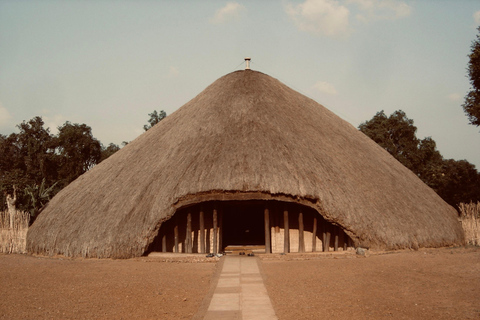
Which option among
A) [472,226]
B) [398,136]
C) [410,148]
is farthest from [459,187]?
[472,226]

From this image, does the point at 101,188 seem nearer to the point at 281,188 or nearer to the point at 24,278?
the point at 24,278

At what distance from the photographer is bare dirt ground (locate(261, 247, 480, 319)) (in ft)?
19.8

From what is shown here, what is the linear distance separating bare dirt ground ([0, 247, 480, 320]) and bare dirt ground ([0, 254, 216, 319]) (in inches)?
0.7

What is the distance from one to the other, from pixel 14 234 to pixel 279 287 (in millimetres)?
11745

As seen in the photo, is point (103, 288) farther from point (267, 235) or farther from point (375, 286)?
point (267, 235)

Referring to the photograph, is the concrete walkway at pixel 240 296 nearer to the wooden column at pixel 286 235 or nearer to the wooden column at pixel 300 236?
the wooden column at pixel 286 235

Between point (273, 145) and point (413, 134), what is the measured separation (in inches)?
992

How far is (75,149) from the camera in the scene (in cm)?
3916

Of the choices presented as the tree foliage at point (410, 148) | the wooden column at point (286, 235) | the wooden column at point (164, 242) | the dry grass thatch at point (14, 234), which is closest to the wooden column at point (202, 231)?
the wooden column at point (164, 242)

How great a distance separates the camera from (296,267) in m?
10.1

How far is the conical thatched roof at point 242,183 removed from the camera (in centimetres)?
1180

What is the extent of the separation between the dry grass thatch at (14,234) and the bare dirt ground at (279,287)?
2715mm

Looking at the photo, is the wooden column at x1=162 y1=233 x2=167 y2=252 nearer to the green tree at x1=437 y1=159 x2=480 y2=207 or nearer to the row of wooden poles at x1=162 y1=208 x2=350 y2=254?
the row of wooden poles at x1=162 y1=208 x2=350 y2=254

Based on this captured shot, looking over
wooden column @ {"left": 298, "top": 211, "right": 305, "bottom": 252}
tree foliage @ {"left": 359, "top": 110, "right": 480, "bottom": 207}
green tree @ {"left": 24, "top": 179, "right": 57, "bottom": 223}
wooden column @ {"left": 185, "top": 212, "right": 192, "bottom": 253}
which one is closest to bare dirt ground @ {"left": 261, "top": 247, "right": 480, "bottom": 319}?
wooden column @ {"left": 298, "top": 211, "right": 305, "bottom": 252}
